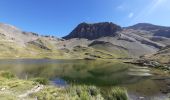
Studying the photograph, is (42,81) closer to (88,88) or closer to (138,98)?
(88,88)

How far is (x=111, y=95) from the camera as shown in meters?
37.4

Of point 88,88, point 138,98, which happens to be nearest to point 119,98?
point 88,88

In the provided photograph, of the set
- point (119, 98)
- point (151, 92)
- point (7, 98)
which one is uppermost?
point (7, 98)

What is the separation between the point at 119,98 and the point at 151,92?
2617 centimetres

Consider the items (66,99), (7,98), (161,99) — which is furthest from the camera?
(161,99)

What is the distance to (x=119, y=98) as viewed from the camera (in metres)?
37.1

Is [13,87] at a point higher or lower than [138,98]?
higher

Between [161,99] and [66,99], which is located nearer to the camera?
[66,99]

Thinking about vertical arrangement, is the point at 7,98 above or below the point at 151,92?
above

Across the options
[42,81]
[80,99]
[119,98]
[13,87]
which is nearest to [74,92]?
[80,99]

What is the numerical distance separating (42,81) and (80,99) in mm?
25722

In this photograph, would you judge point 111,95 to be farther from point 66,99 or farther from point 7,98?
point 7,98

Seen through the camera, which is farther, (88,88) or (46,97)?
(88,88)

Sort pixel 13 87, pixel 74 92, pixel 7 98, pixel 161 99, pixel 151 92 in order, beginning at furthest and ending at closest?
pixel 151 92 → pixel 161 99 → pixel 13 87 → pixel 74 92 → pixel 7 98
